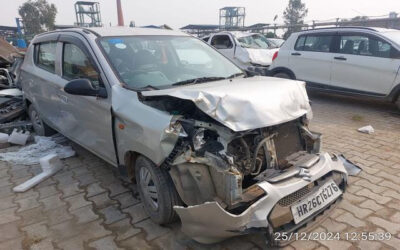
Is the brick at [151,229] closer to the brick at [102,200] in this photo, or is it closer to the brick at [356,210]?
the brick at [102,200]

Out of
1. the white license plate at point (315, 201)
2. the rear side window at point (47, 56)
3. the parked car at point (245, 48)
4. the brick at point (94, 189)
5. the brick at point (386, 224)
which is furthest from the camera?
the parked car at point (245, 48)

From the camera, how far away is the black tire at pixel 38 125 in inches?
203

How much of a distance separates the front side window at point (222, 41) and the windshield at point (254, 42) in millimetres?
398

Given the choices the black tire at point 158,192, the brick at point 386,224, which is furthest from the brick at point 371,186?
the black tire at point 158,192

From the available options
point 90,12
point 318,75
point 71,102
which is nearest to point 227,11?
point 90,12

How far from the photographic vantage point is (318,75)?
295 inches

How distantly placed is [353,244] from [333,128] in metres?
3.43

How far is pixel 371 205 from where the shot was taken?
3080 millimetres

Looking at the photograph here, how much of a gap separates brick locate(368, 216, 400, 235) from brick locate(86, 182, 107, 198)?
286 cm

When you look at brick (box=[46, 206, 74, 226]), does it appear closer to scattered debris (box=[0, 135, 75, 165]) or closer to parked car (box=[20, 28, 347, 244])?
parked car (box=[20, 28, 347, 244])

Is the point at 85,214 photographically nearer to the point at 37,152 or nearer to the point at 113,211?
the point at 113,211

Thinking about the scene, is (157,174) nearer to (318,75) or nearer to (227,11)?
(318,75)

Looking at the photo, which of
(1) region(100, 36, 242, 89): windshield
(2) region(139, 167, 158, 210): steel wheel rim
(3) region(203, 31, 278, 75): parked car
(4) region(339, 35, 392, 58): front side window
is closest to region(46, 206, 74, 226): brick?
(2) region(139, 167, 158, 210): steel wheel rim

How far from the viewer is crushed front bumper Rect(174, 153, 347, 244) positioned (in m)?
2.07
